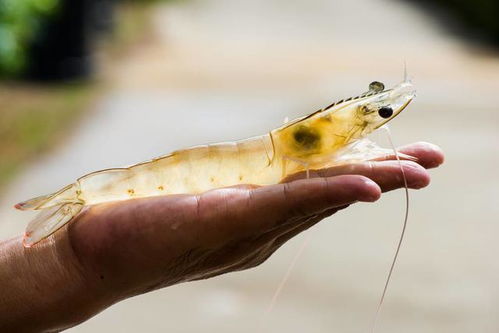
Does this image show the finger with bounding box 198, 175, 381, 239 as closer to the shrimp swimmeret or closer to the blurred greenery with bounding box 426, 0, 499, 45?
the shrimp swimmeret

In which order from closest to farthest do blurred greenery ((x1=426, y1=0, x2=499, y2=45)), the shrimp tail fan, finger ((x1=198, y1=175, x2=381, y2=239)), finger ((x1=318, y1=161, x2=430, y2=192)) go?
finger ((x1=198, y1=175, x2=381, y2=239)) → finger ((x1=318, y1=161, x2=430, y2=192)) → the shrimp tail fan → blurred greenery ((x1=426, y1=0, x2=499, y2=45))

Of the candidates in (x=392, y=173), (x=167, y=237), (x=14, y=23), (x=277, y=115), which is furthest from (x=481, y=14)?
(x=167, y=237)

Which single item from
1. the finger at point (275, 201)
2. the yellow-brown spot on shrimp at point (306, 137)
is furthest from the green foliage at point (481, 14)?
the finger at point (275, 201)

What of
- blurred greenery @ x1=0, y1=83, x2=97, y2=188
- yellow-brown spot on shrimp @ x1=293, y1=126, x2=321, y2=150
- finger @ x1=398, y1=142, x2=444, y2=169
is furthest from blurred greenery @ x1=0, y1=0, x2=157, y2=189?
finger @ x1=398, y1=142, x2=444, y2=169

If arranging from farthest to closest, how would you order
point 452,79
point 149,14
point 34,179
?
point 149,14 < point 452,79 < point 34,179

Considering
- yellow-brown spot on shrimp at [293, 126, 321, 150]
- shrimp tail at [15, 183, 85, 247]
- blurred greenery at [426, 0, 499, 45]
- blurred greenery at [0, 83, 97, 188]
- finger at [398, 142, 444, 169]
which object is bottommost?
blurred greenery at [426, 0, 499, 45]

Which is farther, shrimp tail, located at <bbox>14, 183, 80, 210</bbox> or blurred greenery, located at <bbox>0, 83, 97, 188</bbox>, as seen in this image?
blurred greenery, located at <bbox>0, 83, 97, 188</bbox>

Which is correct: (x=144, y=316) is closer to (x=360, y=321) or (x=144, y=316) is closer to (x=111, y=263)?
(x=360, y=321)

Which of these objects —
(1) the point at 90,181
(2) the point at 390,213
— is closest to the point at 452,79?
(2) the point at 390,213
